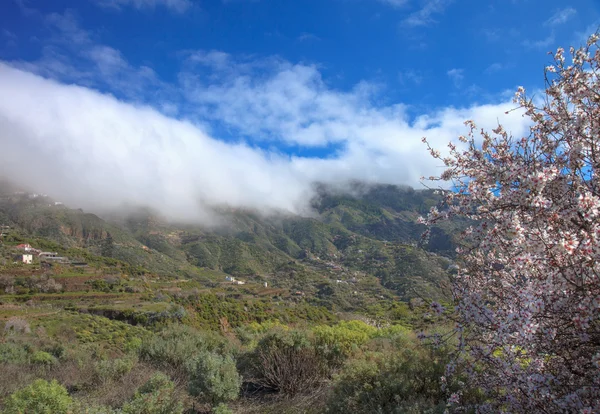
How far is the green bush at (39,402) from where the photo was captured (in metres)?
5.86

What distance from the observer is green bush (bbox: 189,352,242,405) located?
318 inches

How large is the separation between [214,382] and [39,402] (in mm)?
3314

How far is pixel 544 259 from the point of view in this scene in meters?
2.60

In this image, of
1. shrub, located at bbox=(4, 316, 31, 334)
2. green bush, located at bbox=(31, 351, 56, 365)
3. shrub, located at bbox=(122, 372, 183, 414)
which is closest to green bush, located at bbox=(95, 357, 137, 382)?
green bush, located at bbox=(31, 351, 56, 365)

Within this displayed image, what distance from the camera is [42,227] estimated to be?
101375mm

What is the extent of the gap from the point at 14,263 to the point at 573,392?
69864 millimetres

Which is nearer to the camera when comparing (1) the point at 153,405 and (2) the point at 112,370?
(1) the point at 153,405

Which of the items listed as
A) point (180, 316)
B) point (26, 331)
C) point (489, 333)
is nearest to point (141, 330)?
point (180, 316)

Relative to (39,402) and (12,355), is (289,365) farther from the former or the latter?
(12,355)

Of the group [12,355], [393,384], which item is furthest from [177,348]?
[393,384]

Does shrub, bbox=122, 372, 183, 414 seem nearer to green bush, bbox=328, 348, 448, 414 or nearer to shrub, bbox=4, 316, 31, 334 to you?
green bush, bbox=328, 348, 448, 414

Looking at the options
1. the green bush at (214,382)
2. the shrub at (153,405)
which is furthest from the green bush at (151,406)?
the green bush at (214,382)

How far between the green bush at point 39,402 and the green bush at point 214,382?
9.07ft

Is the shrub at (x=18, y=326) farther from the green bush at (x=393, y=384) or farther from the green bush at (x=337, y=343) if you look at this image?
the green bush at (x=393, y=384)
